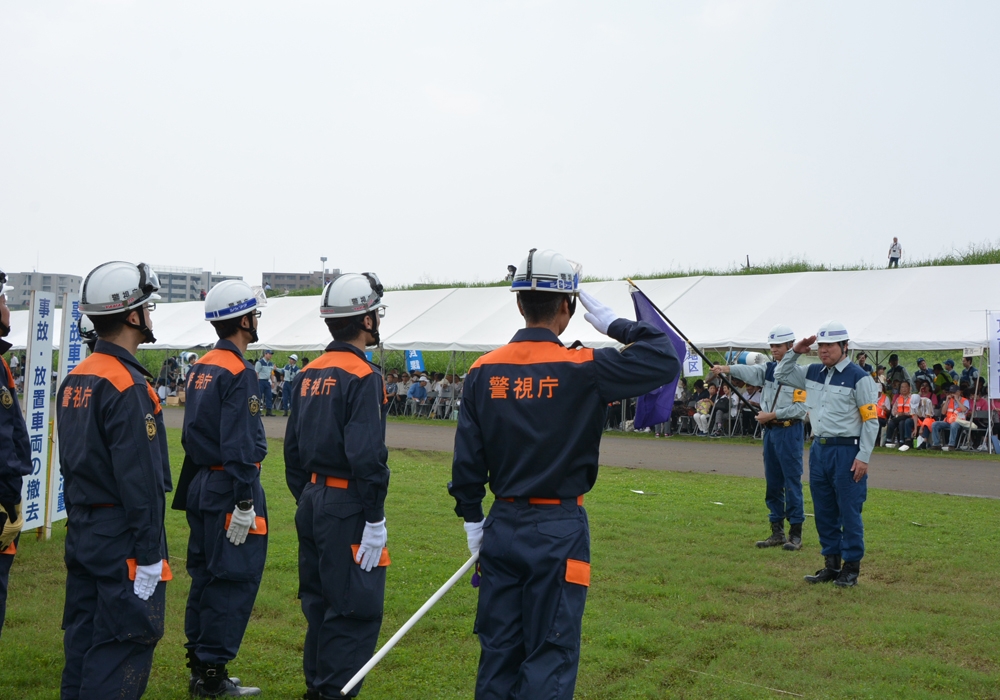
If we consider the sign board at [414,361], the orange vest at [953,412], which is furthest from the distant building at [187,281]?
the orange vest at [953,412]

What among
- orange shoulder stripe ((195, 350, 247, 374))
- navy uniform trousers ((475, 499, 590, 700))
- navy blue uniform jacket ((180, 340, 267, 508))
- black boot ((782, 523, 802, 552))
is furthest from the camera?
black boot ((782, 523, 802, 552))

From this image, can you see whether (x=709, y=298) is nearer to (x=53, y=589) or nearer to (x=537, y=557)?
(x=53, y=589)

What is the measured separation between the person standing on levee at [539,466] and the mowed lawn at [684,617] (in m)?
1.76

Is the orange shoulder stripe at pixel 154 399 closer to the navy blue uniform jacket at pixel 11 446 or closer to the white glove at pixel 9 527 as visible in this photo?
the navy blue uniform jacket at pixel 11 446

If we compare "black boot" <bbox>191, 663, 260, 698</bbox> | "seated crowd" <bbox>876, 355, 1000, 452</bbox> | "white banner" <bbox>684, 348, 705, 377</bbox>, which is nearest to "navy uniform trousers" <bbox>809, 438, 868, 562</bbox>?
"black boot" <bbox>191, 663, 260, 698</bbox>

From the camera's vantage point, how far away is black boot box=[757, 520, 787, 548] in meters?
9.62

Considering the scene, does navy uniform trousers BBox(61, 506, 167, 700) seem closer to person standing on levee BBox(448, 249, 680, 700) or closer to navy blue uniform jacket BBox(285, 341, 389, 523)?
navy blue uniform jacket BBox(285, 341, 389, 523)

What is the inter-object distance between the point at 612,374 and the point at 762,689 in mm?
2761

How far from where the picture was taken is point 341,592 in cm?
484

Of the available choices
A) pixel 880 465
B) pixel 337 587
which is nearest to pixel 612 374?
pixel 337 587

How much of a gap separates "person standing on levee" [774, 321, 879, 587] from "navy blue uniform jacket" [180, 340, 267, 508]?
519cm

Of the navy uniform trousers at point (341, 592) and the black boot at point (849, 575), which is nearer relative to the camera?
the navy uniform trousers at point (341, 592)

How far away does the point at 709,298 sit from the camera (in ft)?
79.4

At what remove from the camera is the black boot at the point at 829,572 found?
812cm
